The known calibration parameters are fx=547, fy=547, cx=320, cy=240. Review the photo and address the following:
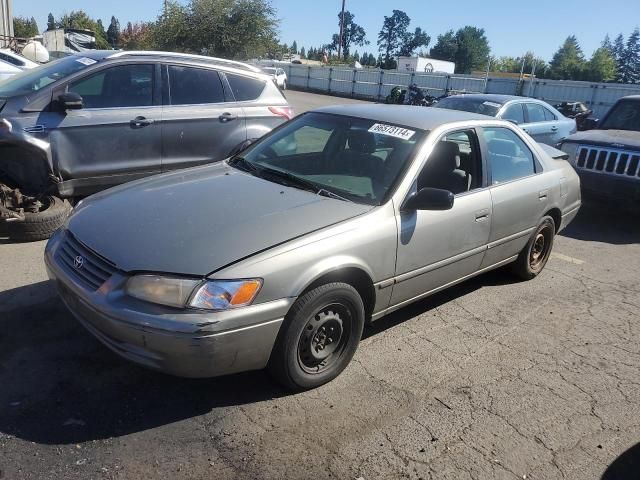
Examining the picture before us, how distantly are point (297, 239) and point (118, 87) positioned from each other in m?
3.91

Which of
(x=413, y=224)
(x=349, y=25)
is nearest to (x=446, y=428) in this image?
(x=413, y=224)

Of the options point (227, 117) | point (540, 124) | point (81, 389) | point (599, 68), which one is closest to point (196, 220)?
point (81, 389)

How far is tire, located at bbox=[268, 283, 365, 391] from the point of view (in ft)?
9.91

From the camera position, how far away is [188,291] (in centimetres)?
273

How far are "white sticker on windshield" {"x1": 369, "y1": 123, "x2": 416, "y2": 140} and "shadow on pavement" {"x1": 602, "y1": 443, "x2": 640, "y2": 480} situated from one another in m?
2.37

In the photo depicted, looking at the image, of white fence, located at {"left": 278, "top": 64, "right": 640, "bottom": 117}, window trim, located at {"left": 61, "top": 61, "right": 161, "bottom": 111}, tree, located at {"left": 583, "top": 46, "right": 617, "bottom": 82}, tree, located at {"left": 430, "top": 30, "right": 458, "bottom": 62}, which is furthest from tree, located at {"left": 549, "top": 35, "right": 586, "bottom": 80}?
window trim, located at {"left": 61, "top": 61, "right": 161, "bottom": 111}

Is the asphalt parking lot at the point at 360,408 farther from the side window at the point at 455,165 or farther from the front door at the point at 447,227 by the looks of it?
the side window at the point at 455,165

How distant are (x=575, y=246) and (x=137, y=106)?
215 inches

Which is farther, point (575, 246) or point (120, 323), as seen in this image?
point (575, 246)

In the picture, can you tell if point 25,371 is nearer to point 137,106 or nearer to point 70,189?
point 70,189

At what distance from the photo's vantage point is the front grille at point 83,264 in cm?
293

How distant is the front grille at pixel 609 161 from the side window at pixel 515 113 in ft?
6.47

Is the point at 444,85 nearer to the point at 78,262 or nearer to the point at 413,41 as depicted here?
the point at 78,262

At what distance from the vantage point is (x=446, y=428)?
3057mm
